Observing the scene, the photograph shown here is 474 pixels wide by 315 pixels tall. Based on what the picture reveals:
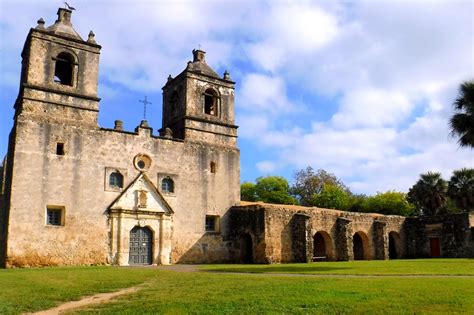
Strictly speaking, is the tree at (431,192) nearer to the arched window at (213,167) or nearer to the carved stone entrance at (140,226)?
the arched window at (213,167)

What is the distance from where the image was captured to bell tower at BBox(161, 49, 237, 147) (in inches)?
1080

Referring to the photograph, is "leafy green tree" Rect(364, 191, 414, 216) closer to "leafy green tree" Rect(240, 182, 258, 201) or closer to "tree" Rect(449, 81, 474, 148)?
"leafy green tree" Rect(240, 182, 258, 201)

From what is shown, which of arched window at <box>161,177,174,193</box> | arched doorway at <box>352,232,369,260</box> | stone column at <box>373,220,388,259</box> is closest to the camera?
arched window at <box>161,177,174,193</box>

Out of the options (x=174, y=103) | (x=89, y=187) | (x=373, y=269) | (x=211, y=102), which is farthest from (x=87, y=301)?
(x=211, y=102)

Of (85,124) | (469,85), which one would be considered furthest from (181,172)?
(469,85)

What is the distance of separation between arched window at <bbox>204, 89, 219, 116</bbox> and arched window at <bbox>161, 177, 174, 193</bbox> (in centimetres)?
560

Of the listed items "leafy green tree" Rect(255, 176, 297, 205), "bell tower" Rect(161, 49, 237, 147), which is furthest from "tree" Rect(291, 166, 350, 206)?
"bell tower" Rect(161, 49, 237, 147)

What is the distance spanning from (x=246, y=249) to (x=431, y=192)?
1972 centimetres

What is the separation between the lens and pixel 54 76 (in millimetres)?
23266

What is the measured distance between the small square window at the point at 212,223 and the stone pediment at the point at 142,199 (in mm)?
2660

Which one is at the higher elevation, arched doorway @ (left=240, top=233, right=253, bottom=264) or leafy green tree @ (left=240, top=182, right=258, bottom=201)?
leafy green tree @ (left=240, top=182, right=258, bottom=201)

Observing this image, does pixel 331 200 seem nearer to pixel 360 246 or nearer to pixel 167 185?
pixel 360 246

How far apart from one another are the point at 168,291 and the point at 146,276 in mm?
4100

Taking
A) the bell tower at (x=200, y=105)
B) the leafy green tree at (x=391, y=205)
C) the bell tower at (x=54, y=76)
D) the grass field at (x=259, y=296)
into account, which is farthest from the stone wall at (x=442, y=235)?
the bell tower at (x=54, y=76)
